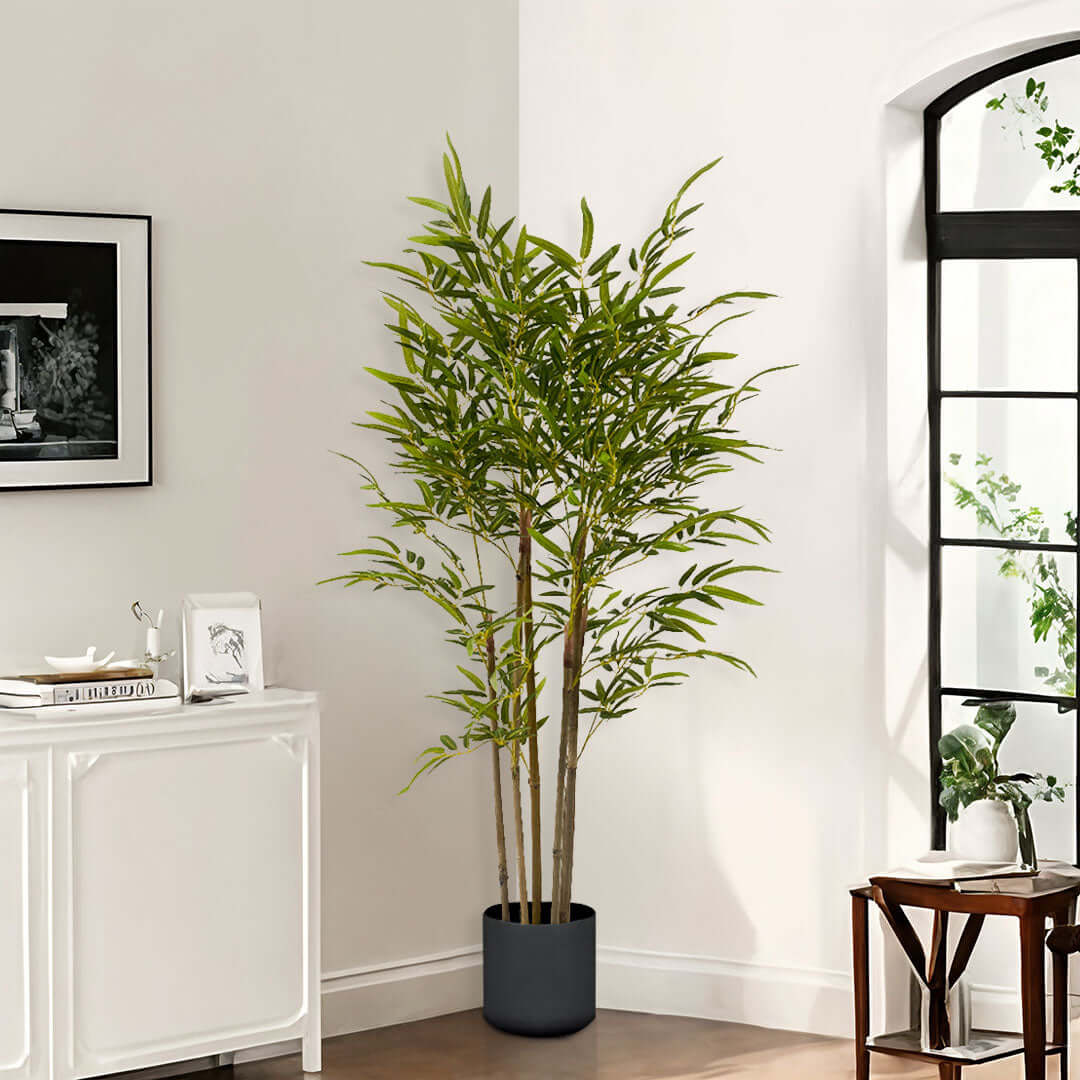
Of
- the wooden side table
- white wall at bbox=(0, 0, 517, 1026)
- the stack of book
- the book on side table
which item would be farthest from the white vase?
the stack of book

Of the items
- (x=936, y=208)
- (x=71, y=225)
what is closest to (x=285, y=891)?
(x=71, y=225)

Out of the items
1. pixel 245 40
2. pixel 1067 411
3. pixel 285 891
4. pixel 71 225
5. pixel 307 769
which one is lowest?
pixel 285 891

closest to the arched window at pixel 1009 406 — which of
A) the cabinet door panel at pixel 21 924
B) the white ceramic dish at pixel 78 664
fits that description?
the white ceramic dish at pixel 78 664

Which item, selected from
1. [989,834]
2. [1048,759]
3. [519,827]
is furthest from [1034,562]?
[519,827]

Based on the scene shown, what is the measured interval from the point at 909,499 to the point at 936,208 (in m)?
0.83

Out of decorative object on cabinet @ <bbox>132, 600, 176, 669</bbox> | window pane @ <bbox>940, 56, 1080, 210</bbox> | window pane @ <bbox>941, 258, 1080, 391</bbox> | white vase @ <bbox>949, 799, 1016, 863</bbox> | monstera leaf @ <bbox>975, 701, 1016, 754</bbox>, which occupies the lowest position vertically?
white vase @ <bbox>949, 799, 1016, 863</bbox>

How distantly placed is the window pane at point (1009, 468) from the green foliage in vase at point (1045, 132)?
0.62m

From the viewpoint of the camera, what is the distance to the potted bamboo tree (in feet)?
15.0

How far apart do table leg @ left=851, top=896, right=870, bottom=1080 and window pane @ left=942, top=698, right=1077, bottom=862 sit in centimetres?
72

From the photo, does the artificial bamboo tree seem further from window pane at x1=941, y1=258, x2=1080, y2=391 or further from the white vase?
the white vase

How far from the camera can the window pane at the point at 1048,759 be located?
4.76 m

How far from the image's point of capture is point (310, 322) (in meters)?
4.90

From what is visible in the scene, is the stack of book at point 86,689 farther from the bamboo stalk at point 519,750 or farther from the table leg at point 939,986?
the table leg at point 939,986

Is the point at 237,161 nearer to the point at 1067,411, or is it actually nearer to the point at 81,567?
the point at 81,567
